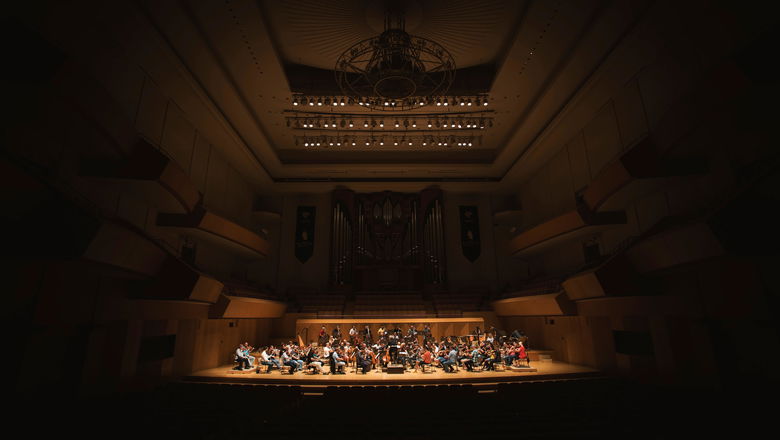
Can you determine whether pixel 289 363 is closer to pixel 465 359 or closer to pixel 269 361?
pixel 269 361

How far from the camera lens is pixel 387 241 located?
1398 centimetres

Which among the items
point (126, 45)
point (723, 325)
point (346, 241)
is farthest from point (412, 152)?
point (723, 325)

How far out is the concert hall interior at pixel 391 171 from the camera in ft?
14.1

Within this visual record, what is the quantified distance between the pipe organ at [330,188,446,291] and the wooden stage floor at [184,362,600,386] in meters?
5.65

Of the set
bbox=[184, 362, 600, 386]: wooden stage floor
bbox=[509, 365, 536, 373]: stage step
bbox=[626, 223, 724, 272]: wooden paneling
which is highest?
bbox=[626, 223, 724, 272]: wooden paneling

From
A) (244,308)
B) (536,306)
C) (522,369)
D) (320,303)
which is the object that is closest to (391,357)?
(522,369)

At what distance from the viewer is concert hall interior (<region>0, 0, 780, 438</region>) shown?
4301 mm

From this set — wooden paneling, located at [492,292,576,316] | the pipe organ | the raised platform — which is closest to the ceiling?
the pipe organ

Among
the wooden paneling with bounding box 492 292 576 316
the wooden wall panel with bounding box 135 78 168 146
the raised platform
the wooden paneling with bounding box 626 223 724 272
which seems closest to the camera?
the wooden paneling with bounding box 626 223 724 272

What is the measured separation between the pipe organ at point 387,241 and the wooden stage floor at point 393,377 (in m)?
5.65

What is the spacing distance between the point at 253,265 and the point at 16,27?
1050 cm

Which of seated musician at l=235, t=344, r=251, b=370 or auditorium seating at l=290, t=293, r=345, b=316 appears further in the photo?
auditorium seating at l=290, t=293, r=345, b=316

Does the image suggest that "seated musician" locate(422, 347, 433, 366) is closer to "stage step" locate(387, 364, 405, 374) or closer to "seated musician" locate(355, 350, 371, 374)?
"stage step" locate(387, 364, 405, 374)

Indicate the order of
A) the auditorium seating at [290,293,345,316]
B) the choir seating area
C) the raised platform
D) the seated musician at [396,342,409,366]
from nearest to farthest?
1. the seated musician at [396,342,409,366]
2. the raised platform
3. the choir seating area
4. the auditorium seating at [290,293,345,316]
